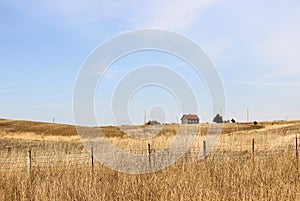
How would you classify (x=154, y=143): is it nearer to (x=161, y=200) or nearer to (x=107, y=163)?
(x=107, y=163)

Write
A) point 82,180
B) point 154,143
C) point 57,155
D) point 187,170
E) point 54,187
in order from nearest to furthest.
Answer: point 54,187 < point 82,180 < point 187,170 < point 57,155 < point 154,143

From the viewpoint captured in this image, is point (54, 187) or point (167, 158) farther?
point (167, 158)

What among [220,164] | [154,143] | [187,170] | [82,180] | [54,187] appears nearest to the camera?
[54,187]

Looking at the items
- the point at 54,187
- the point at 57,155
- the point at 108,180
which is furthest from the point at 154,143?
the point at 54,187

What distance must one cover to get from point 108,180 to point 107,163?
9.26 feet

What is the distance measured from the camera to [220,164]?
29.8ft

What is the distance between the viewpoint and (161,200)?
223 inches

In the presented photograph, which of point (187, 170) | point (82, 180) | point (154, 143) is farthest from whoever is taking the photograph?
point (154, 143)

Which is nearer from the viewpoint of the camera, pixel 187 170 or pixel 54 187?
pixel 54 187

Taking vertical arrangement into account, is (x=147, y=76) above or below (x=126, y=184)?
above

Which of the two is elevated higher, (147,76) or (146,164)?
(147,76)

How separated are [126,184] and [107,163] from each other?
3.76 meters

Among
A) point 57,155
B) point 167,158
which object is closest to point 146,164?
point 167,158

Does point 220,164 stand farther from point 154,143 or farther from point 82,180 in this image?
point 154,143
